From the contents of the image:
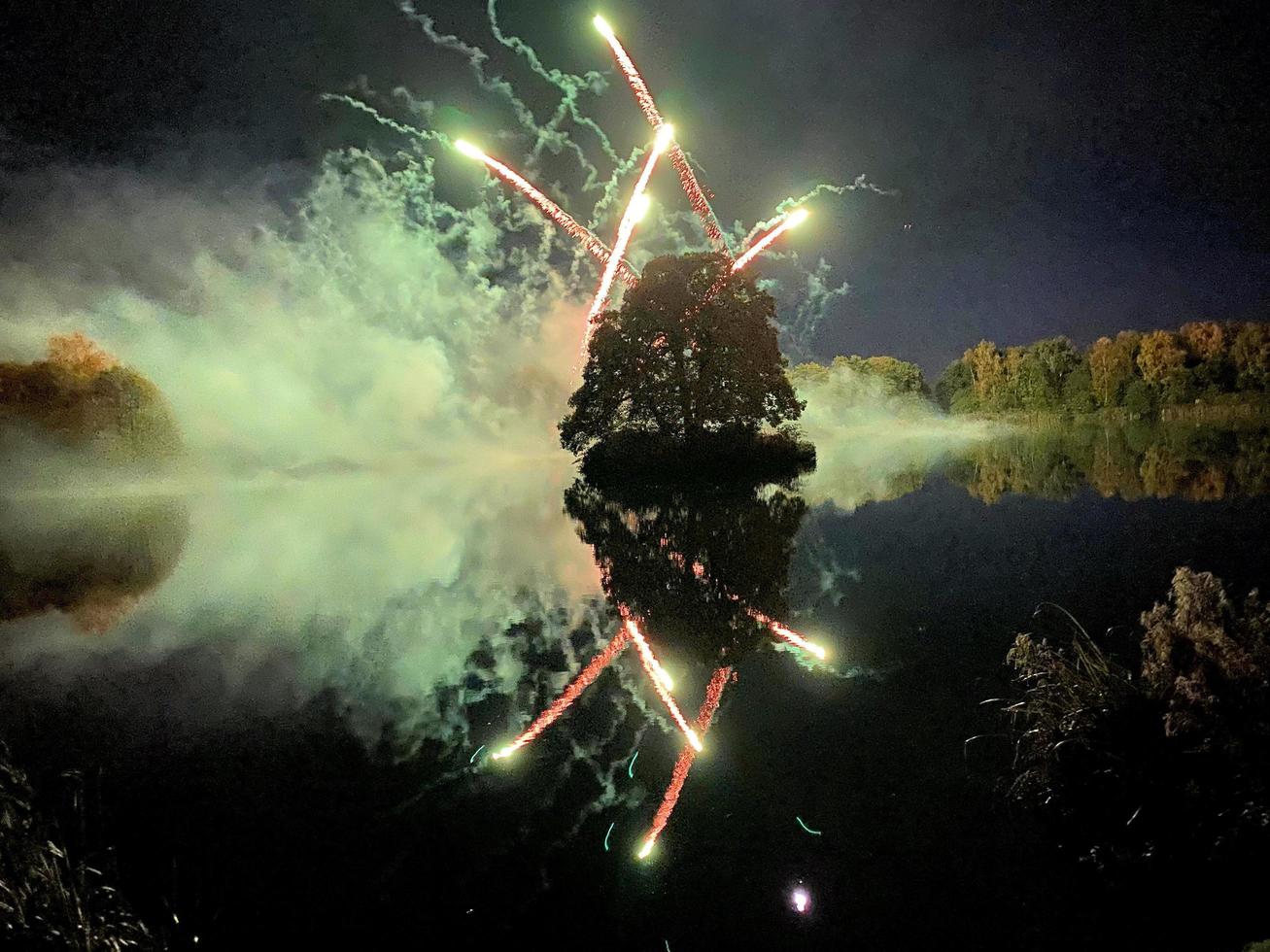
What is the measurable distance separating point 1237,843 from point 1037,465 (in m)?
23.7

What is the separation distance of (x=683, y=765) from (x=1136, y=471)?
19.2 meters

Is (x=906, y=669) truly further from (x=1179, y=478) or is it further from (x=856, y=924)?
(x=1179, y=478)

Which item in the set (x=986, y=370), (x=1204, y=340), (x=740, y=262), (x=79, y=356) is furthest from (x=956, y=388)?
(x=79, y=356)

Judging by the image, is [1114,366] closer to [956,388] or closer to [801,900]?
[956,388]

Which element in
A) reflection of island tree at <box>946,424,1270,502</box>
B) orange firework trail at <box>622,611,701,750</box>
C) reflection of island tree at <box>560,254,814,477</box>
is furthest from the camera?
reflection of island tree at <box>560,254,814,477</box>

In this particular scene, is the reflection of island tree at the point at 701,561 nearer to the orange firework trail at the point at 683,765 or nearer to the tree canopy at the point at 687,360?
the orange firework trail at the point at 683,765

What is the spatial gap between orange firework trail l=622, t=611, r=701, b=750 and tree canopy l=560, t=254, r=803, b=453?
2370cm

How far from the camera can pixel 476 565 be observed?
40.5 feet

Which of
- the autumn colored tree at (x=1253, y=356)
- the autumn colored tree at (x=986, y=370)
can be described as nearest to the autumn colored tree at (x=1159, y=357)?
the autumn colored tree at (x=1253, y=356)

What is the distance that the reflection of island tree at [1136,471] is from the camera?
14.1 m

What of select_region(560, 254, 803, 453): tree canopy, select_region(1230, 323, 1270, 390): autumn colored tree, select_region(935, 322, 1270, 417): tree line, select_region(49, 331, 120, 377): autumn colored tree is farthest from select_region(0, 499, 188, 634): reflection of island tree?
select_region(1230, 323, 1270, 390): autumn colored tree

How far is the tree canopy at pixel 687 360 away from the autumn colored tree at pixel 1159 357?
59.7 m

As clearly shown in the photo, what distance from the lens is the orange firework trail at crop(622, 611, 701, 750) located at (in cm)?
517

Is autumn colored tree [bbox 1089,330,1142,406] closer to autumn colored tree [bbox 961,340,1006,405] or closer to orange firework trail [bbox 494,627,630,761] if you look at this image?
autumn colored tree [bbox 961,340,1006,405]
